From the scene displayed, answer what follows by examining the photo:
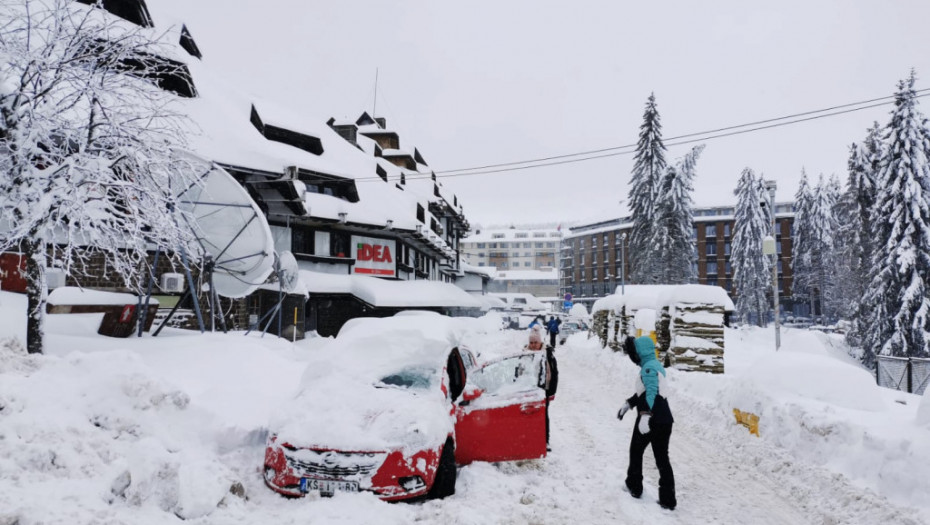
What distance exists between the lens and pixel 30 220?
258 inches

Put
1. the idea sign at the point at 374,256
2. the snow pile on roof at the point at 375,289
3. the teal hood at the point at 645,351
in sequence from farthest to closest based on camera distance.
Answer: the idea sign at the point at 374,256
the snow pile on roof at the point at 375,289
the teal hood at the point at 645,351

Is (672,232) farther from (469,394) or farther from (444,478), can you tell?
(444,478)

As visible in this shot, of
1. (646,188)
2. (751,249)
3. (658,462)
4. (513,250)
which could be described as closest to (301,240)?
(658,462)

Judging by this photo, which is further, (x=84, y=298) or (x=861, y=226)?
(x=861, y=226)

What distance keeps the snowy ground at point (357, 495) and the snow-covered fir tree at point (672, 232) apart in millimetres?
34472

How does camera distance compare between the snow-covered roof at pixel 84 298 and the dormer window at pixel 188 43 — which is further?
the dormer window at pixel 188 43

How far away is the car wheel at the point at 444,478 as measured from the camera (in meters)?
5.15

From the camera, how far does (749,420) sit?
7961mm

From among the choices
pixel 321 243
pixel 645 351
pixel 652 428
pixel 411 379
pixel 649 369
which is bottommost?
pixel 652 428

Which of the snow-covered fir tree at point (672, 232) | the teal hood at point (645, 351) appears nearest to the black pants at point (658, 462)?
the teal hood at point (645, 351)

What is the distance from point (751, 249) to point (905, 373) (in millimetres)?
47136

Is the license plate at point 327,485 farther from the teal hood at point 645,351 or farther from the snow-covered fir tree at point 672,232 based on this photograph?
the snow-covered fir tree at point 672,232

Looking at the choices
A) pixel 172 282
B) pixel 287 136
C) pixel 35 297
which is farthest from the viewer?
pixel 287 136

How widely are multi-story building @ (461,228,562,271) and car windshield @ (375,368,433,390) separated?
368 ft
